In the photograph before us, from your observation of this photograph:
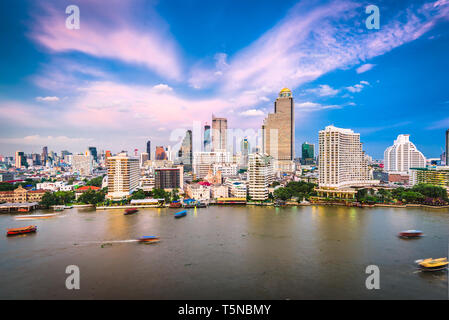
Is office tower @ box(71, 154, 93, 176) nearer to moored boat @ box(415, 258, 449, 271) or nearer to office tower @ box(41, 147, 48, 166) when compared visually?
office tower @ box(41, 147, 48, 166)

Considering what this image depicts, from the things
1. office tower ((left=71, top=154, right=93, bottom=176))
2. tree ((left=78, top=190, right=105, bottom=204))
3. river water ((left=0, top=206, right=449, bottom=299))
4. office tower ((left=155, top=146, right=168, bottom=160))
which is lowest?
river water ((left=0, top=206, right=449, bottom=299))

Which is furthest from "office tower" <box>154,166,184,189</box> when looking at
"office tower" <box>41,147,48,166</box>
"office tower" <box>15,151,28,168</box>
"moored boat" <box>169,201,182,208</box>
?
"office tower" <box>41,147,48,166</box>

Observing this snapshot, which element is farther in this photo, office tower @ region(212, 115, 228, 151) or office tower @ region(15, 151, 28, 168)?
office tower @ region(212, 115, 228, 151)

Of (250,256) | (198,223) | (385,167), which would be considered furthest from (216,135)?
(250,256)

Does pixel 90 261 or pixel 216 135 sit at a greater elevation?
pixel 216 135
